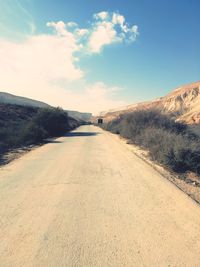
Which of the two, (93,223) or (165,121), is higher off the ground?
(165,121)

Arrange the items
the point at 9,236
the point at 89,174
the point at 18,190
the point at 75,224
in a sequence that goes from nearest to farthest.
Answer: the point at 9,236, the point at 75,224, the point at 18,190, the point at 89,174

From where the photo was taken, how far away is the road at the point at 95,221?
4.10 meters

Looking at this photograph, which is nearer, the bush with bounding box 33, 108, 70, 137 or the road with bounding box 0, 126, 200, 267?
the road with bounding box 0, 126, 200, 267

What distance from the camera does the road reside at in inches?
161

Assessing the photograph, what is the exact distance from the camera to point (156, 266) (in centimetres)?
385

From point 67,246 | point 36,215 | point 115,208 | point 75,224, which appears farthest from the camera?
point 115,208

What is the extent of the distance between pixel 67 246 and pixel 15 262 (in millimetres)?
869

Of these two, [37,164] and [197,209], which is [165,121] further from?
[197,209]

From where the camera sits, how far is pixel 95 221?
5.46m

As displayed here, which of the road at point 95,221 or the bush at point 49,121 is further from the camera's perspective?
the bush at point 49,121

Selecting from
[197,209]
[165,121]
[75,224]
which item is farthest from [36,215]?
[165,121]

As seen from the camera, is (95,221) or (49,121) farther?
(49,121)

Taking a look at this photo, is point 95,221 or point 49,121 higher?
point 49,121

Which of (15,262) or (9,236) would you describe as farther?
(9,236)
